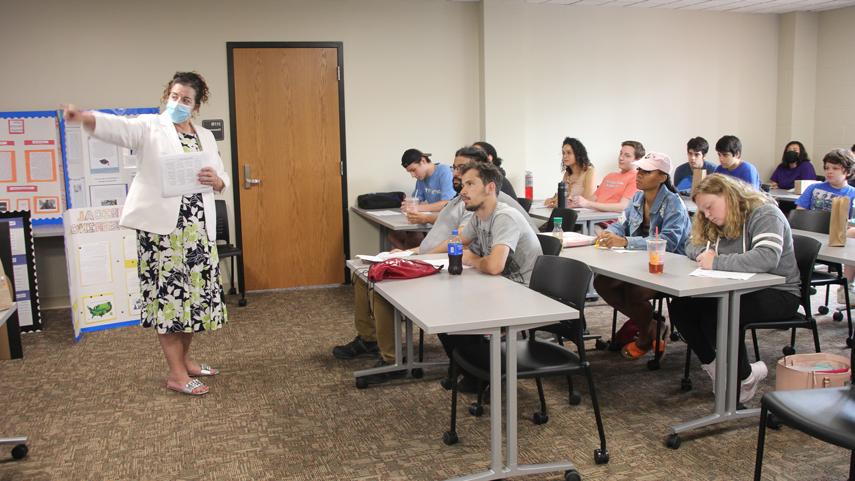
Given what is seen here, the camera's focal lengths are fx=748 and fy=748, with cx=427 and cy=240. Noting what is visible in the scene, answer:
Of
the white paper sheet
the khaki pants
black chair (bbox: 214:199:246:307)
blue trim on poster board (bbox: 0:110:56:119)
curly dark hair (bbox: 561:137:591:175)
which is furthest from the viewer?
curly dark hair (bbox: 561:137:591:175)

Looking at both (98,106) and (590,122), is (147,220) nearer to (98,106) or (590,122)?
(98,106)

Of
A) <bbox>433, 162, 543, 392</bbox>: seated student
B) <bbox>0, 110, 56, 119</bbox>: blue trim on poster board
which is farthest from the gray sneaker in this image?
<bbox>0, 110, 56, 119</bbox>: blue trim on poster board

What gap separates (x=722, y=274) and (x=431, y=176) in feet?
10.1

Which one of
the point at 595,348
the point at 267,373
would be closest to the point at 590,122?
the point at 595,348

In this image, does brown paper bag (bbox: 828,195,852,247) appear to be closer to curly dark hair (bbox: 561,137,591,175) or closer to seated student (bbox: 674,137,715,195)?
curly dark hair (bbox: 561,137,591,175)

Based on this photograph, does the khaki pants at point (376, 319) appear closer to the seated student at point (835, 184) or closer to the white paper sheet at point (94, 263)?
the white paper sheet at point (94, 263)

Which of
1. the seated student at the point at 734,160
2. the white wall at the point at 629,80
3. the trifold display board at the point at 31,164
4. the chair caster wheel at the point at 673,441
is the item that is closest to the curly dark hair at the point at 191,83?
the trifold display board at the point at 31,164

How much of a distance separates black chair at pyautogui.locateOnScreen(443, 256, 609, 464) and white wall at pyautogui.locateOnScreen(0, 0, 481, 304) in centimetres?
374

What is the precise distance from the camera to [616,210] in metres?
5.68

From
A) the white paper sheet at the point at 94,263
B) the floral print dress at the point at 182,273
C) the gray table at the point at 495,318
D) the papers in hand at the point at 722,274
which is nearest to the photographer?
the gray table at the point at 495,318

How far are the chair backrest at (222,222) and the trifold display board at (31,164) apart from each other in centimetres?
119

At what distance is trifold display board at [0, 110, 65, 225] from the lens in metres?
5.74

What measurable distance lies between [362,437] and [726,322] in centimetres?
165

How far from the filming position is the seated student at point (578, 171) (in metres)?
6.17
